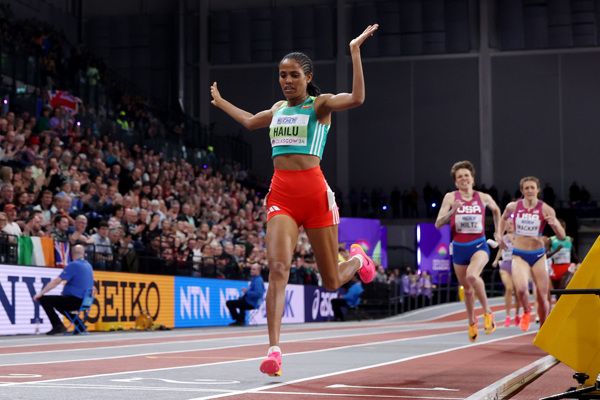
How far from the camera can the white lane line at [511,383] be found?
5.99m

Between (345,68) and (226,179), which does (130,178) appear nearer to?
(226,179)

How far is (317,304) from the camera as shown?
31172 mm

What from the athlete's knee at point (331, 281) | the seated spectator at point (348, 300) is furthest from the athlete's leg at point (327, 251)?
the seated spectator at point (348, 300)

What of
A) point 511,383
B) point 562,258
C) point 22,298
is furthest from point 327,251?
point 562,258

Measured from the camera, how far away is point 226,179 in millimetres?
35688

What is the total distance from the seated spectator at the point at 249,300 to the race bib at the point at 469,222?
10.6 metres

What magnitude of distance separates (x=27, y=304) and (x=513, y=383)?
12.2 metres

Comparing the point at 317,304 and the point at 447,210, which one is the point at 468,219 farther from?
the point at 317,304

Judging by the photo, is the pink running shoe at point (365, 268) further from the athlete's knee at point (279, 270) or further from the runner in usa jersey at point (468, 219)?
the runner in usa jersey at point (468, 219)

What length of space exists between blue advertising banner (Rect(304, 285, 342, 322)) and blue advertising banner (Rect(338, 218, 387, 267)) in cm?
577

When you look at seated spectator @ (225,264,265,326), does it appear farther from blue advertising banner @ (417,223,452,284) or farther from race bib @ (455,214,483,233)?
blue advertising banner @ (417,223,452,284)

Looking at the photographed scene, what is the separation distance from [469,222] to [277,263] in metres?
7.10

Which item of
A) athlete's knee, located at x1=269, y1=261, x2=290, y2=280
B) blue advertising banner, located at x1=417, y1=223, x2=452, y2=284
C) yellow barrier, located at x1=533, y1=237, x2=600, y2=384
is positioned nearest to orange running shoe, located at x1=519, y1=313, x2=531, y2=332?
athlete's knee, located at x1=269, y1=261, x2=290, y2=280

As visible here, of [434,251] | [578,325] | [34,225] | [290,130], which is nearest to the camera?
[578,325]
